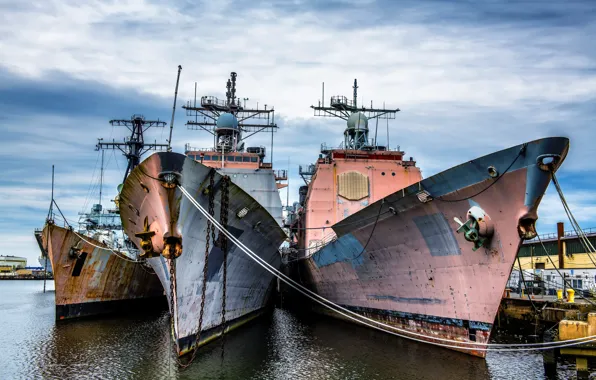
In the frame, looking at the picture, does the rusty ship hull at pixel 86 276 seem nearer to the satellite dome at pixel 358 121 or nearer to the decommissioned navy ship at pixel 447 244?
the decommissioned navy ship at pixel 447 244

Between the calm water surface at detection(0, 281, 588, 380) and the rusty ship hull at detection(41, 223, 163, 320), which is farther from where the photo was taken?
the rusty ship hull at detection(41, 223, 163, 320)

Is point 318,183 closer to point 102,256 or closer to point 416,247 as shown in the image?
point 416,247

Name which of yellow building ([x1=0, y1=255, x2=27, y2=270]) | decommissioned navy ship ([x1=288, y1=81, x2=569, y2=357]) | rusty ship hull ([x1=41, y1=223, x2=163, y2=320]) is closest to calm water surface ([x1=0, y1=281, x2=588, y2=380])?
decommissioned navy ship ([x1=288, y1=81, x2=569, y2=357])

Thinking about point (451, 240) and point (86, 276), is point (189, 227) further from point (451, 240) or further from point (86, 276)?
point (86, 276)

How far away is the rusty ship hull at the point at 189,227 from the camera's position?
28.8 ft

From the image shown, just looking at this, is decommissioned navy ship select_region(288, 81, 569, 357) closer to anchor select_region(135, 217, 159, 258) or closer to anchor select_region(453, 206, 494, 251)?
anchor select_region(453, 206, 494, 251)

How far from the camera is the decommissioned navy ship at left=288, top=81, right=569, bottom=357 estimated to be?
8.16m

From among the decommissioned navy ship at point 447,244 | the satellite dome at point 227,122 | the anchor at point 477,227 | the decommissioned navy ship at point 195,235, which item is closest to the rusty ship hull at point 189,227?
the decommissioned navy ship at point 195,235

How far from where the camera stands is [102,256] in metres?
17.6

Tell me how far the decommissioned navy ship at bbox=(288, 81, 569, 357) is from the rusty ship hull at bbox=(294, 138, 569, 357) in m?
0.02

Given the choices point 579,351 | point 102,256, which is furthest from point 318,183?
point 579,351

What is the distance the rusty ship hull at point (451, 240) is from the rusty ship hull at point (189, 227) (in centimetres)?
316

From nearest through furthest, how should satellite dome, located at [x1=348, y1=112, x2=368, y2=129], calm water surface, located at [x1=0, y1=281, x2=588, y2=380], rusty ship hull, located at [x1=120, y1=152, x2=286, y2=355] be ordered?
rusty ship hull, located at [x1=120, y1=152, x2=286, y2=355] → calm water surface, located at [x1=0, y1=281, x2=588, y2=380] → satellite dome, located at [x1=348, y1=112, x2=368, y2=129]

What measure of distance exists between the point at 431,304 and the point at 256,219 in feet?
16.1
